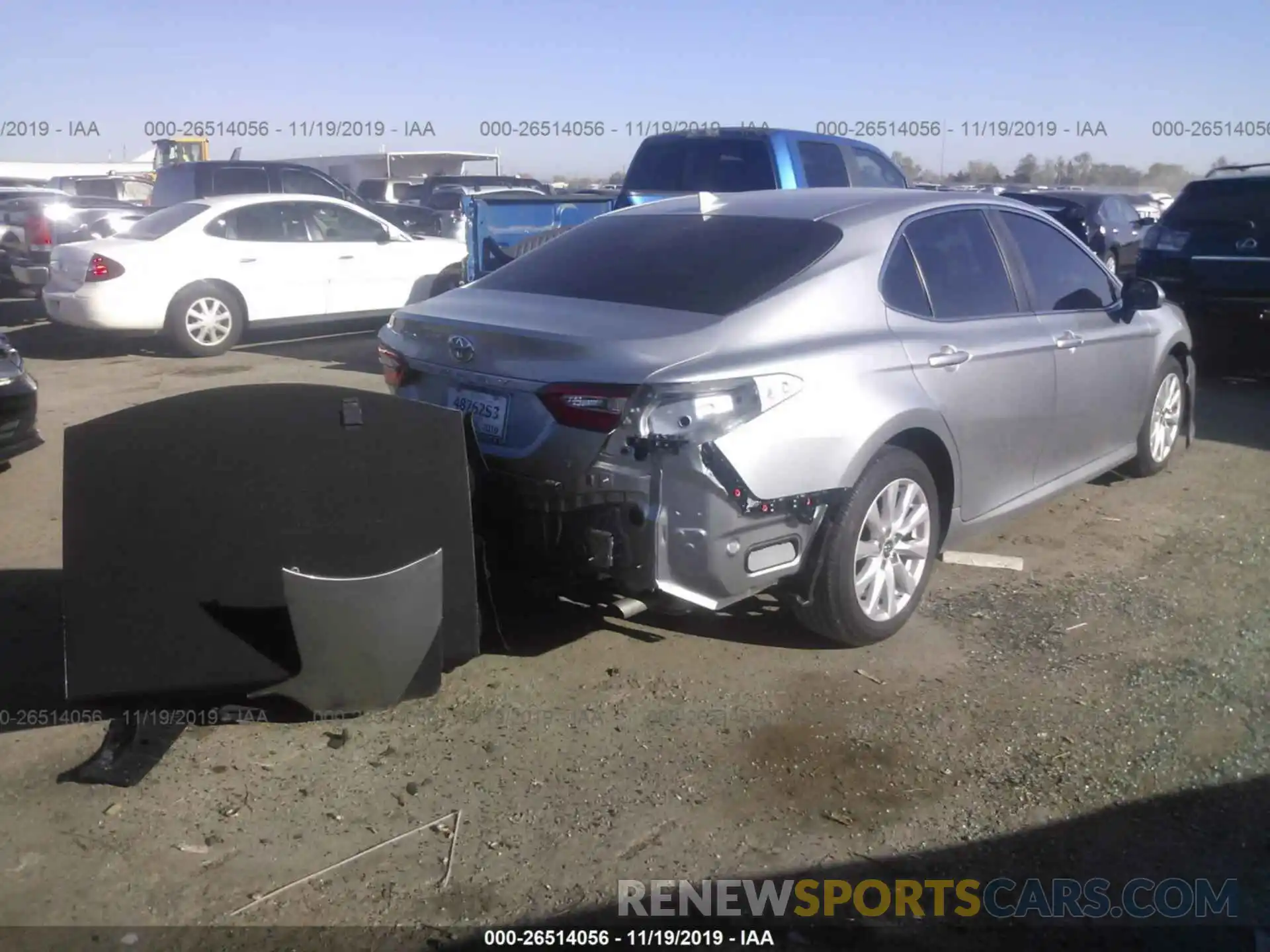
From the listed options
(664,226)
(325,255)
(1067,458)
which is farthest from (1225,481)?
(325,255)

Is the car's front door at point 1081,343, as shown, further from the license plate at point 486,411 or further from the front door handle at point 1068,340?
the license plate at point 486,411

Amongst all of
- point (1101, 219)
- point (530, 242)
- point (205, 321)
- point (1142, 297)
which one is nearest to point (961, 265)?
point (1142, 297)

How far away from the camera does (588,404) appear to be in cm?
371

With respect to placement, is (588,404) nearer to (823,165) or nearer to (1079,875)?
(1079,875)

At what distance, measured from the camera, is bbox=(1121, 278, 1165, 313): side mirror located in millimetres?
5754

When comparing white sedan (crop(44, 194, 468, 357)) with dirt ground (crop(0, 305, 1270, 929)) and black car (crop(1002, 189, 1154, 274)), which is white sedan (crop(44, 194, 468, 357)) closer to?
dirt ground (crop(0, 305, 1270, 929))

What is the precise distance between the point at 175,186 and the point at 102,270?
19.8ft

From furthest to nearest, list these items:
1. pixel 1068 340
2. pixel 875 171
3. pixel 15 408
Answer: pixel 875 171, pixel 15 408, pixel 1068 340

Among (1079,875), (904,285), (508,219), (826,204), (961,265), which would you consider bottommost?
(1079,875)

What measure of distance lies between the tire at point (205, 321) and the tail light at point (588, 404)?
8.31 m

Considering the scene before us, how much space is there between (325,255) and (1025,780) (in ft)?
32.9

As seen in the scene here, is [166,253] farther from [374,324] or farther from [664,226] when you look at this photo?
[664,226]

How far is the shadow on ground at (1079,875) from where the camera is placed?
2.88 m

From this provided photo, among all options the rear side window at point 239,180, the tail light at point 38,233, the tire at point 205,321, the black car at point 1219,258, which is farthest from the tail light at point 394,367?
the rear side window at point 239,180
